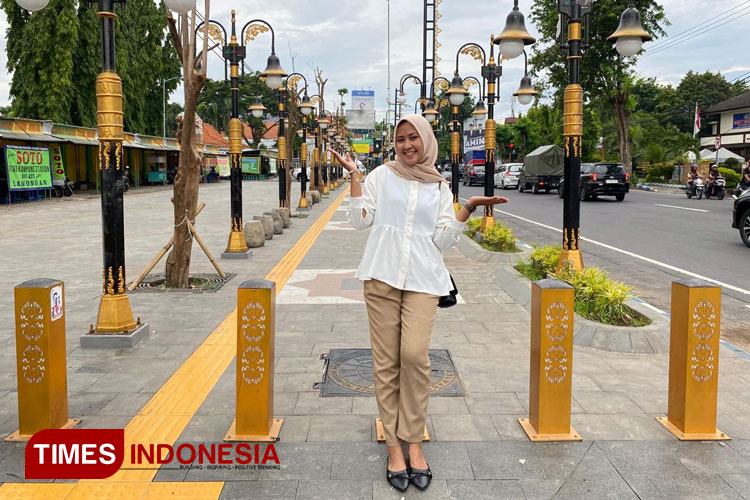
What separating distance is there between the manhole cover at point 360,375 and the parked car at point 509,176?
3222 centimetres

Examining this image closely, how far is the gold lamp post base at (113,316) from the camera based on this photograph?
5.54m

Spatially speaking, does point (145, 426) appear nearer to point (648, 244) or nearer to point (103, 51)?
point (103, 51)

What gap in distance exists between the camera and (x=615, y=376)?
4.83m

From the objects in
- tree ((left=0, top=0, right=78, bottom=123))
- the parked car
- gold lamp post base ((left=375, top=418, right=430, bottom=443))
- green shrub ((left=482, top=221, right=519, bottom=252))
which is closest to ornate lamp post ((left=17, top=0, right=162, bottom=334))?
gold lamp post base ((left=375, top=418, right=430, bottom=443))

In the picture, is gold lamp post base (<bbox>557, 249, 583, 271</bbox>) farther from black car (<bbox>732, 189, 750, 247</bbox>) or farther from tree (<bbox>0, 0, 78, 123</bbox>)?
tree (<bbox>0, 0, 78, 123</bbox>)

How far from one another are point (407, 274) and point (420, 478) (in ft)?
3.52

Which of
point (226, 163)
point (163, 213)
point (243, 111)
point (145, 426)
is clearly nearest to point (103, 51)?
point (145, 426)

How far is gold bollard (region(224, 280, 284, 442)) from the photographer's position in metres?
3.59

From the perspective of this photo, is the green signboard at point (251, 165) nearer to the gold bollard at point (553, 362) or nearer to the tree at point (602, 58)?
the tree at point (602, 58)

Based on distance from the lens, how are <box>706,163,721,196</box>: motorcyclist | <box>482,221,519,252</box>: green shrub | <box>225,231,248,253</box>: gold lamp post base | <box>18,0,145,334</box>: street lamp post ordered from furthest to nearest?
<box>706,163,721,196</box>: motorcyclist
<box>225,231,248,253</box>: gold lamp post base
<box>482,221,519,252</box>: green shrub
<box>18,0,145,334</box>: street lamp post

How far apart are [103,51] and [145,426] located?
350 centimetres

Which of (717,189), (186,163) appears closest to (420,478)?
(186,163)

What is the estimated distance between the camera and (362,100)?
8619 centimetres

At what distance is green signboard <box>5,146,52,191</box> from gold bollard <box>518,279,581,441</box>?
24671 mm
